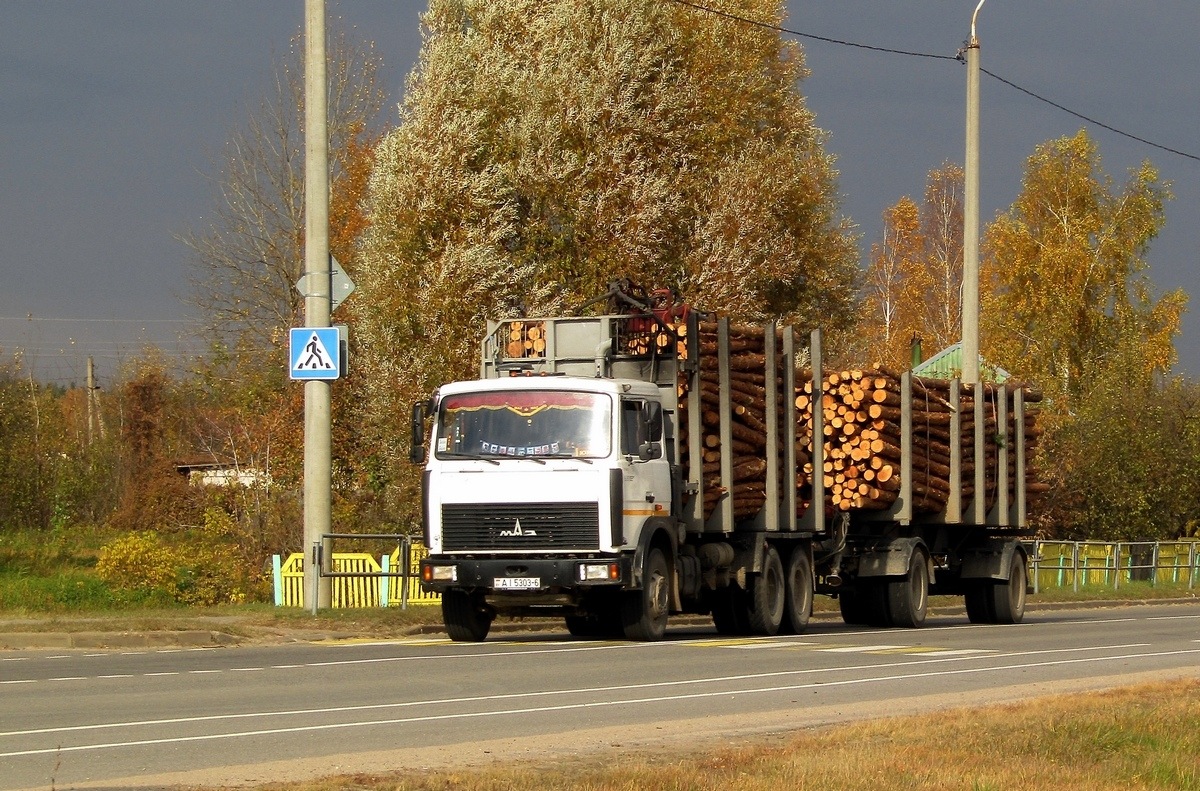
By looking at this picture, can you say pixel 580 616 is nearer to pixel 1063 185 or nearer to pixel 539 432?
pixel 539 432

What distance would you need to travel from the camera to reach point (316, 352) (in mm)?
21516

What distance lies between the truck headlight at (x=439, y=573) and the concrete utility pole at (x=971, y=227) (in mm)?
13250

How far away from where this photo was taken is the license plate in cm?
1789

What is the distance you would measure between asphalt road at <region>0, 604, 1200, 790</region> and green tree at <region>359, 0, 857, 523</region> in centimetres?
1400

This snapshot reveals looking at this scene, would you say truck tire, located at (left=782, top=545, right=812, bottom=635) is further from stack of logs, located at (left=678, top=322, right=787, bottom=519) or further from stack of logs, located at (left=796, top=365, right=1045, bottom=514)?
stack of logs, located at (left=678, top=322, right=787, bottom=519)

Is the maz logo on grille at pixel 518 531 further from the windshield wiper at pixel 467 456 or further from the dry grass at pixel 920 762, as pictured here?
the dry grass at pixel 920 762

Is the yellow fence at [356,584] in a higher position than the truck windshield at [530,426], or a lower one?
lower

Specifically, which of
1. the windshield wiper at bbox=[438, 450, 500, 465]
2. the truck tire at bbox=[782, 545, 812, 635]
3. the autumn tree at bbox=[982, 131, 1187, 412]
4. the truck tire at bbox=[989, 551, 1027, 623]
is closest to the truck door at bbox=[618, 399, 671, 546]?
the windshield wiper at bbox=[438, 450, 500, 465]

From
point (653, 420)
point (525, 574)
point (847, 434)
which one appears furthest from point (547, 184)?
point (525, 574)

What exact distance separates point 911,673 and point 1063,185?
58.3 meters

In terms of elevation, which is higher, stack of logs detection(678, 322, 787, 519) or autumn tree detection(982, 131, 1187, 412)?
autumn tree detection(982, 131, 1187, 412)

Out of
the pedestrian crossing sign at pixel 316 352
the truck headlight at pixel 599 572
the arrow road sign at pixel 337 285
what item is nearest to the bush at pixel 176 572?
the pedestrian crossing sign at pixel 316 352

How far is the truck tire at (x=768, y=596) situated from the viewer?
20922 mm

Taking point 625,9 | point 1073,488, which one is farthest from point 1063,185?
point 625,9
